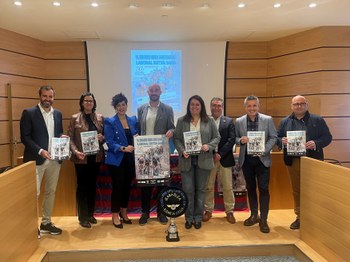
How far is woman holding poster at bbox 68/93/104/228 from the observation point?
3.19 m

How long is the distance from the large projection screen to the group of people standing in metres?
2.66

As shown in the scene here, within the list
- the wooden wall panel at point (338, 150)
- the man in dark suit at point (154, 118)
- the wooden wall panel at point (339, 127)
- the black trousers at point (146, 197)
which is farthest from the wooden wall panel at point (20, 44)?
the wooden wall panel at point (338, 150)

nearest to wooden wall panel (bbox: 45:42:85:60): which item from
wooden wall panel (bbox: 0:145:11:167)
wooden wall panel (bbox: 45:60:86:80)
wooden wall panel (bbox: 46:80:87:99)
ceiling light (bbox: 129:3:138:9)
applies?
wooden wall panel (bbox: 45:60:86:80)

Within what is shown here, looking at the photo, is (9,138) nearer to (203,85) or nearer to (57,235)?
(57,235)

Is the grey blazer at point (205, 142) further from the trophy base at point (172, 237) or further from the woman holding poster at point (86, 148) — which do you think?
the woman holding poster at point (86, 148)

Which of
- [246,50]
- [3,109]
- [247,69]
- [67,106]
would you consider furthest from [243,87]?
[3,109]

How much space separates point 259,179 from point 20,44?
448 centimetres

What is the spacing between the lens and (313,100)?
16.4 feet

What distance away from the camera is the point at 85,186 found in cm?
336

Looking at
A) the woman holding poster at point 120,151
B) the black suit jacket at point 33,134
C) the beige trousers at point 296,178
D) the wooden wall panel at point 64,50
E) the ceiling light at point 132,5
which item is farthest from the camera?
the wooden wall panel at point 64,50

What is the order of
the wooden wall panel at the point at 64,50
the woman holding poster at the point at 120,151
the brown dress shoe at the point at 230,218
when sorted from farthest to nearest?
the wooden wall panel at the point at 64,50 → the brown dress shoe at the point at 230,218 → the woman holding poster at the point at 120,151

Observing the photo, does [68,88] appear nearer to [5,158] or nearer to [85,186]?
[5,158]

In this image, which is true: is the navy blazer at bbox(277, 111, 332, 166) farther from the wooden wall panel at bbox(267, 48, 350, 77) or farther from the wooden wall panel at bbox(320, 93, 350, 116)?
the wooden wall panel at bbox(267, 48, 350, 77)

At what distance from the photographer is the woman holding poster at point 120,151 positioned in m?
3.24
